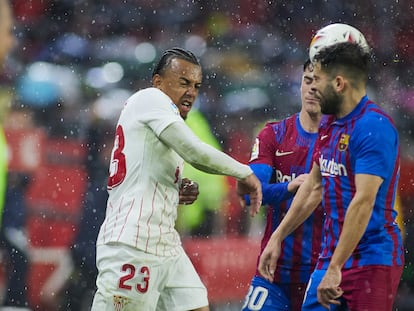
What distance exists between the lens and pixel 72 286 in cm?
690

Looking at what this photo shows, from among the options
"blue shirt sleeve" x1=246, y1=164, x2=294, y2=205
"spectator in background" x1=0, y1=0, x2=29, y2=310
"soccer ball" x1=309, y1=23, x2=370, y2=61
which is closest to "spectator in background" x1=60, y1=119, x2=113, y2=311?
"spectator in background" x1=0, y1=0, x2=29, y2=310

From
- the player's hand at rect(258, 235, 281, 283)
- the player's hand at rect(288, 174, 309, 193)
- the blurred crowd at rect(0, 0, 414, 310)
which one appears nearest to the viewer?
the player's hand at rect(258, 235, 281, 283)

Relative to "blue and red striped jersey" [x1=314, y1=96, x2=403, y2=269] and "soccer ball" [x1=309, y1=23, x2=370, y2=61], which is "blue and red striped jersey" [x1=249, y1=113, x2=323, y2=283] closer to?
"soccer ball" [x1=309, y1=23, x2=370, y2=61]

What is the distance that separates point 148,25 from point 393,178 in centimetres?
505

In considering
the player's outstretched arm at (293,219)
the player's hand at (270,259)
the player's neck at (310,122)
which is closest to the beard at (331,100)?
the player's outstretched arm at (293,219)

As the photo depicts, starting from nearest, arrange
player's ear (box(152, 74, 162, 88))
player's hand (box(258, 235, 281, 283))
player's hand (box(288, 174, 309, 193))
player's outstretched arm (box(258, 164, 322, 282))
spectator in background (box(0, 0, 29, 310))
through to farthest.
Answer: player's outstretched arm (box(258, 164, 322, 282)), player's hand (box(258, 235, 281, 283)), player's hand (box(288, 174, 309, 193)), player's ear (box(152, 74, 162, 88)), spectator in background (box(0, 0, 29, 310))

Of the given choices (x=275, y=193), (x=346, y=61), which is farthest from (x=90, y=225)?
(x=346, y=61)

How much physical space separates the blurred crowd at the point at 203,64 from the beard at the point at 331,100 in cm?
386

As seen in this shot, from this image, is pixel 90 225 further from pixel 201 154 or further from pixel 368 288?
pixel 368 288

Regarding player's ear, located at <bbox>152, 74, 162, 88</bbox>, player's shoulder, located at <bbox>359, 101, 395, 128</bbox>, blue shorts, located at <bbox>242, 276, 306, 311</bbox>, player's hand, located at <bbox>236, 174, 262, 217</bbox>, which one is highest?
player's ear, located at <bbox>152, 74, 162, 88</bbox>

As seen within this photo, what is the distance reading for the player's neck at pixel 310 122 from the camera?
446 centimetres

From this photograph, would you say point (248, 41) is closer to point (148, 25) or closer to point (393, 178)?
point (148, 25)

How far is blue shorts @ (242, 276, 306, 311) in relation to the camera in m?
4.27

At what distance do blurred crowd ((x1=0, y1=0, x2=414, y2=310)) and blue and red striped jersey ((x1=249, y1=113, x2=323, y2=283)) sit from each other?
2783 mm
